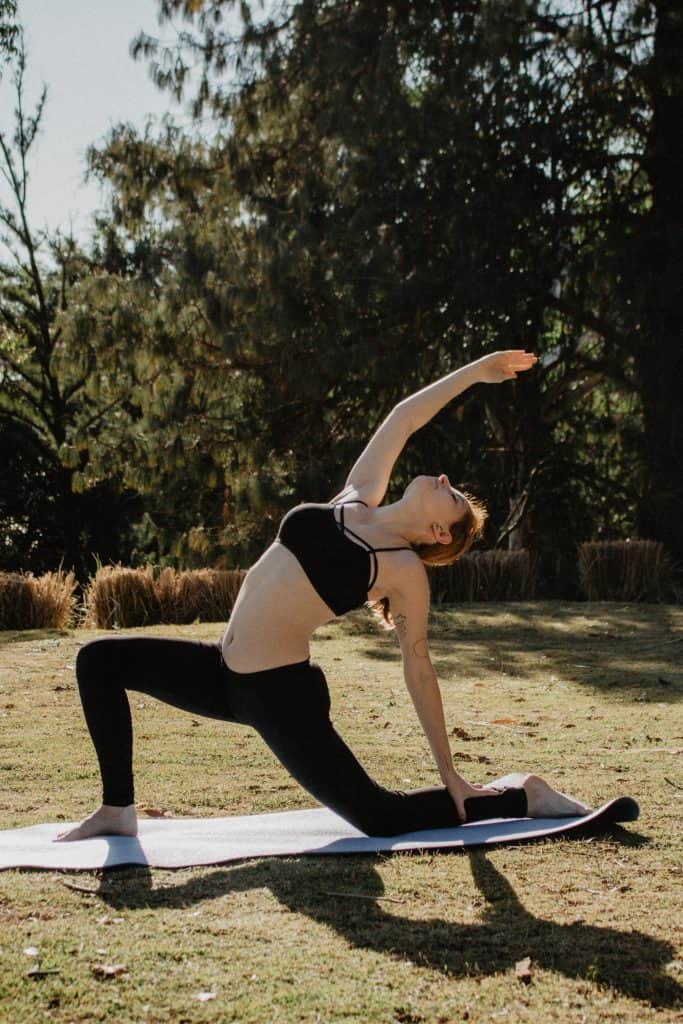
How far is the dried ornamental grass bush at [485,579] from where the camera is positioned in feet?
35.7

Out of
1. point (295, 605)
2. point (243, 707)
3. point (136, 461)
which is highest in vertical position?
point (136, 461)

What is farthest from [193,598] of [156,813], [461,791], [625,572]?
[461,791]

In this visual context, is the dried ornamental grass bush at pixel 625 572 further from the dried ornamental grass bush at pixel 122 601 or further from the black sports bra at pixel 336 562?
the black sports bra at pixel 336 562

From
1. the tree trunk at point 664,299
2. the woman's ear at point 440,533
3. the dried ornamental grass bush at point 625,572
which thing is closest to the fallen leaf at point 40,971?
the woman's ear at point 440,533

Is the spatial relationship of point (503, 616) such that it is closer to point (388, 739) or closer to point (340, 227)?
point (388, 739)

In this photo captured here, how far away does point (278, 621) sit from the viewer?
330 cm

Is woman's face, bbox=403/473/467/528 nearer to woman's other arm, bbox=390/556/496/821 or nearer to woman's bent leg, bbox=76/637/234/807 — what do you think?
woman's other arm, bbox=390/556/496/821

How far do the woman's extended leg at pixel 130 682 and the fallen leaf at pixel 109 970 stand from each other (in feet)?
3.23

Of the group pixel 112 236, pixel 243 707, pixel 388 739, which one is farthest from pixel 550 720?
pixel 112 236

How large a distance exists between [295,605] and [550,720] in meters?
2.82

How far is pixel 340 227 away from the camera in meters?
13.7

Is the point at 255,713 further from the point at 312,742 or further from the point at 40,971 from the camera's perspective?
the point at 40,971

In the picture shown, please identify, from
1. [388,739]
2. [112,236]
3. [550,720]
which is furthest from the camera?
[112,236]

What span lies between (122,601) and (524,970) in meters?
7.81
